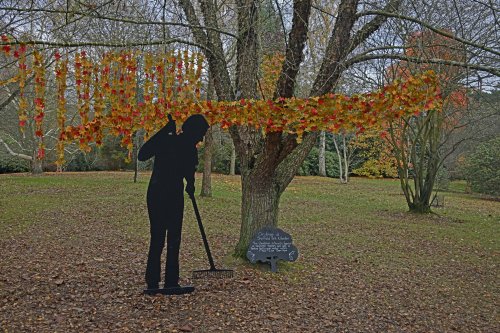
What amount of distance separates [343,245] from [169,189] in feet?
14.2

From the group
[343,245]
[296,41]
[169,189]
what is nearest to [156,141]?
[169,189]

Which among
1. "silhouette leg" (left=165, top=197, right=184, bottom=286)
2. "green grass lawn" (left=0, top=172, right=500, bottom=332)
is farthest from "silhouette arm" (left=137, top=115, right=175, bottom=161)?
"green grass lawn" (left=0, top=172, right=500, bottom=332)

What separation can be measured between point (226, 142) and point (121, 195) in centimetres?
1287

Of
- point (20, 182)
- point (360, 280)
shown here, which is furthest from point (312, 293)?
point (20, 182)

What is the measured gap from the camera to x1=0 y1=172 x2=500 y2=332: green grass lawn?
16.0 feet

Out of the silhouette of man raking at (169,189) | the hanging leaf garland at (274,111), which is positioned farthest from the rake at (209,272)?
the hanging leaf garland at (274,111)

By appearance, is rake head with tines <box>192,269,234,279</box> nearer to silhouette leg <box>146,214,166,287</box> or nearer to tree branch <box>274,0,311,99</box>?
silhouette leg <box>146,214,166,287</box>

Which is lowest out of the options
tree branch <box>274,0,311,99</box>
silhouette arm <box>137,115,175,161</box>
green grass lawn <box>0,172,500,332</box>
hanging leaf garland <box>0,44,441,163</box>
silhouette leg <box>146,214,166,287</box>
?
green grass lawn <box>0,172,500,332</box>

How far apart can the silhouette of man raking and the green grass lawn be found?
51 cm

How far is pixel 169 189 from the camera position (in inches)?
188

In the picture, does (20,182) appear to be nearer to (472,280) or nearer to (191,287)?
(191,287)

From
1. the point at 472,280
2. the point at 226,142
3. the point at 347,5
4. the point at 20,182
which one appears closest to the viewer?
the point at 347,5

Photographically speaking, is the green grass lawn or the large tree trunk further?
the large tree trunk

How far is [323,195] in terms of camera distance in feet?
56.1
